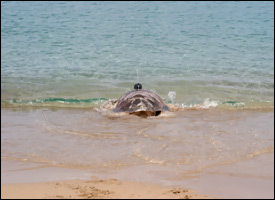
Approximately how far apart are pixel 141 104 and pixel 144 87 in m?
2.79

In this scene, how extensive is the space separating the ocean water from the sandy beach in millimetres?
237

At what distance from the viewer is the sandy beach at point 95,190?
505 centimetres

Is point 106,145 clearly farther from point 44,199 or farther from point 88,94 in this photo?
point 88,94

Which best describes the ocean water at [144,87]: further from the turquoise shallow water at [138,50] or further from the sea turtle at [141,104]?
the sea turtle at [141,104]

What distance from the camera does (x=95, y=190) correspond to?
17.2 feet

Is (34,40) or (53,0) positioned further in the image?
(53,0)

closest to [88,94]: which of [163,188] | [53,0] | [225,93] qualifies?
[225,93]

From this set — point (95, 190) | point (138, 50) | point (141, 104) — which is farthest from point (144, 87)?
point (95, 190)

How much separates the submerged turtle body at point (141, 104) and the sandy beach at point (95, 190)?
343 cm

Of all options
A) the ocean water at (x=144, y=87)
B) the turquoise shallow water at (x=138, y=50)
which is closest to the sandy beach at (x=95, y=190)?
the ocean water at (x=144, y=87)

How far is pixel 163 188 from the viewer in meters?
5.38

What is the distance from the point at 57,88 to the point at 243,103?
13.7ft

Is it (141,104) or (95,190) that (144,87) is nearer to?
(141,104)

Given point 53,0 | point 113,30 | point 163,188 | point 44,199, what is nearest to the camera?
point 44,199
